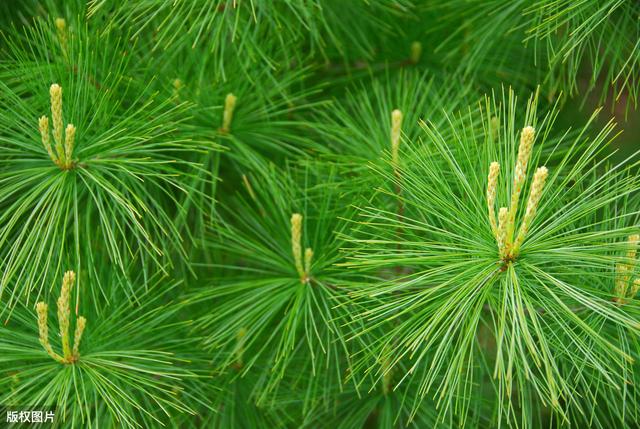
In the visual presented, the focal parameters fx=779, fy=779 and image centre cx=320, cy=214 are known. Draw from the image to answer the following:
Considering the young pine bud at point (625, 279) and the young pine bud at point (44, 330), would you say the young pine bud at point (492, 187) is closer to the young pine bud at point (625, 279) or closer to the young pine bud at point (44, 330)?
the young pine bud at point (625, 279)

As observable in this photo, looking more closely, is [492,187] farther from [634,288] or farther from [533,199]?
[634,288]

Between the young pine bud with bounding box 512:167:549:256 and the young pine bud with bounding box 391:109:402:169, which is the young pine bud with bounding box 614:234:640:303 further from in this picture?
the young pine bud with bounding box 391:109:402:169

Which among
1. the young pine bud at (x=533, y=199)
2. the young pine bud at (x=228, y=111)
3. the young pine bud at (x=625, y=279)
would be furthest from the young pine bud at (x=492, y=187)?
the young pine bud at (x=228, y=111)

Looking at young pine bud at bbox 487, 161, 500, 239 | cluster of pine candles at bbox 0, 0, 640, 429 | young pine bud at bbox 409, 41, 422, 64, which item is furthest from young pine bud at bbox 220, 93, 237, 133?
young pine bud at bbox 487, 161, 500, 239

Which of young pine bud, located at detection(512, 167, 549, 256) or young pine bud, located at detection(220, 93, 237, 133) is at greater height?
young pine bud, located at detection(220, 93, 237, 133)

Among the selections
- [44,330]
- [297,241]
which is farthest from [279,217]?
[44,330]

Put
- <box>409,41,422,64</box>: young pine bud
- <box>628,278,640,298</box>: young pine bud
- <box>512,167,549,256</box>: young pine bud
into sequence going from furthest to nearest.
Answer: <box>409,41,422,64</box>: young pine bud, <box>628,278,640,298</box>: young pine bud, <box>512,167,549,256</box>: young pine bud
